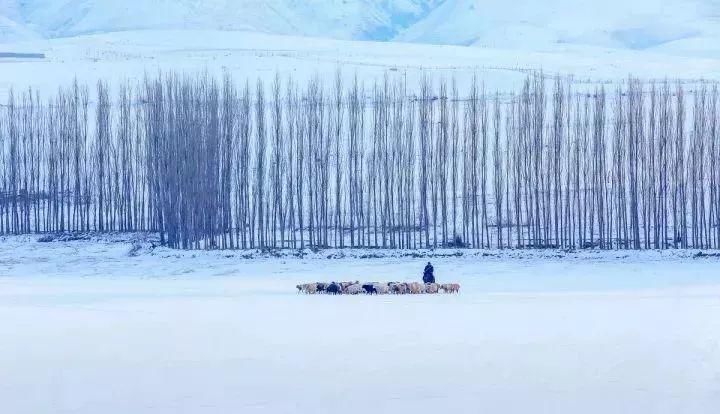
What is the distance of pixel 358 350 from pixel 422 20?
9939 centimetres

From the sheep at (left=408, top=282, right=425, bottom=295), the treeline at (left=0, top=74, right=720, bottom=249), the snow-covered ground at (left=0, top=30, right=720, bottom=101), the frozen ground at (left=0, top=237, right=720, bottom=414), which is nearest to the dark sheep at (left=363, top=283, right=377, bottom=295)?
the sheep at (left=408, top=282, right=425, bottom=295)

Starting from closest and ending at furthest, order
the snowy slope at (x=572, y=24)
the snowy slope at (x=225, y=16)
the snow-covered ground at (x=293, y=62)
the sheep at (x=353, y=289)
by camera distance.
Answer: the sheep at (x=353, y=289), the snow-covered ground at (x=293, y=62), the snowy slope at (x=572, y=24), the snowy slope at (x=225, y=16)

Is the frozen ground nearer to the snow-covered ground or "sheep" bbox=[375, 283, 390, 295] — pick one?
"sheep" bbox=[375, 283, 390, 295]

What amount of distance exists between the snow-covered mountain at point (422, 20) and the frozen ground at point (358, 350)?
62.6 metres

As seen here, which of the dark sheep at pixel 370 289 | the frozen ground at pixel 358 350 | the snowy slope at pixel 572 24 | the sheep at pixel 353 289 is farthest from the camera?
the snowy slope at pixel 572 24

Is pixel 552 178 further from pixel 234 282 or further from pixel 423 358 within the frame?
pixel 423 358

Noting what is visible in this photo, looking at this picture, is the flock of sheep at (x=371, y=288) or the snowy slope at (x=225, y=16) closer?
the flock of sheep at (x=371, y=288)

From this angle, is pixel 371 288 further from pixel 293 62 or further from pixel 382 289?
pixel 293 62

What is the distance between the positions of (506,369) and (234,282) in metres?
13.8

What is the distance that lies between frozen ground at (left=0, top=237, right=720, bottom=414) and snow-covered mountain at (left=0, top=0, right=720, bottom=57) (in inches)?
2463

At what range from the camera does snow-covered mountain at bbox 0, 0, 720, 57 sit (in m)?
87.6

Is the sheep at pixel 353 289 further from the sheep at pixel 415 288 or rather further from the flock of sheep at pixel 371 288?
the sheep at pixel 415 288

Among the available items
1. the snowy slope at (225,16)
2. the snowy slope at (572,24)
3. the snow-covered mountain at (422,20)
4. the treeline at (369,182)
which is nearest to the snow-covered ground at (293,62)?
the snowy slope at (572,24)

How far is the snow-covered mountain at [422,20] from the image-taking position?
87.6 m
